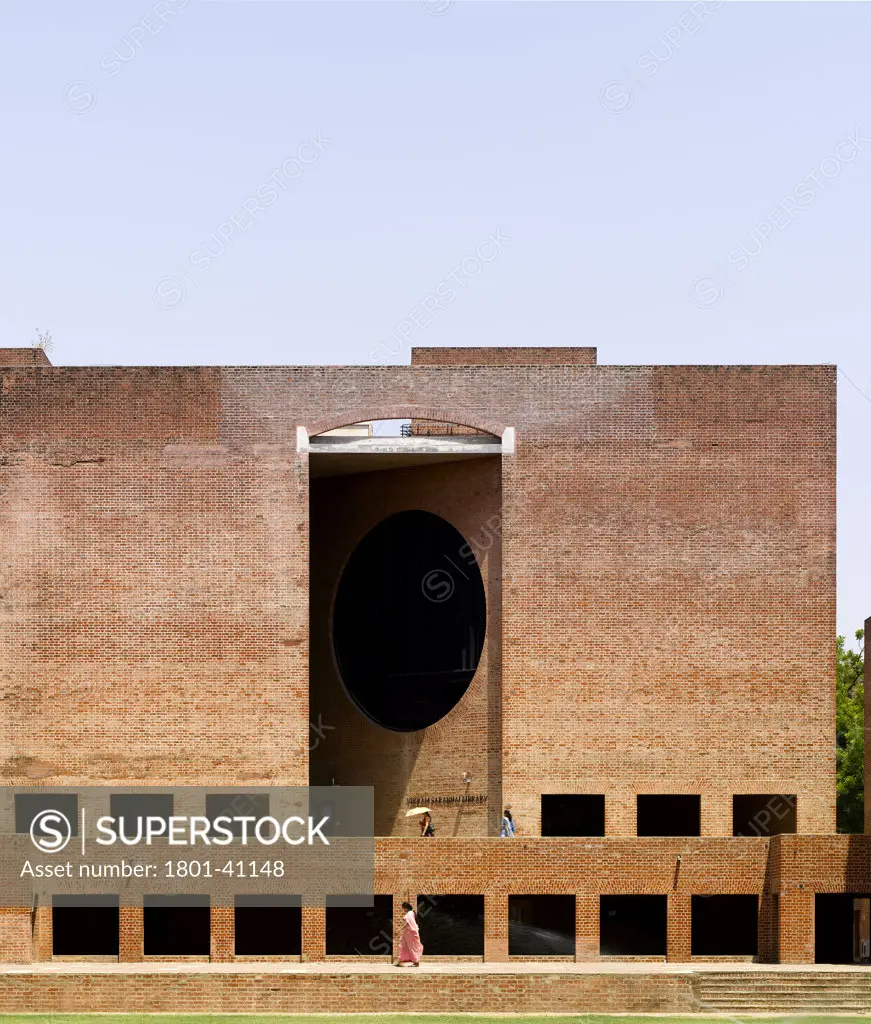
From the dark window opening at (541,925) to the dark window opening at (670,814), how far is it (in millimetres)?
3714

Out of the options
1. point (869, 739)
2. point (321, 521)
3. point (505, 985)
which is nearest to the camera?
point (505, 985)

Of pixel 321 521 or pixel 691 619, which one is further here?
pixel 321 521

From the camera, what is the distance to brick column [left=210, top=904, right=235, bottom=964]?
36.9m

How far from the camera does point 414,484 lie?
137 ft

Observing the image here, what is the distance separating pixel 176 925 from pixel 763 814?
42.7ft

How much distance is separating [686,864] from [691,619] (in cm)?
529

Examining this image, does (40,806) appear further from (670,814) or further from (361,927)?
(670,814)

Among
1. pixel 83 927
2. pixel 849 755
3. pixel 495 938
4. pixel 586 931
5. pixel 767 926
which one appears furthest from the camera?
pixel 849 755

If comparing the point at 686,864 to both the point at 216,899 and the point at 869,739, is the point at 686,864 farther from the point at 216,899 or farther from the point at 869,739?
the point at 216,899

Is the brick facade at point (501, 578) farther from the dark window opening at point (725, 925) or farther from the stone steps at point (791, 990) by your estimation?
the stone steps at point (791, 990)

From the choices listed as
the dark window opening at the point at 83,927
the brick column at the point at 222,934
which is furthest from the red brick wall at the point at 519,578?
the brick column at the point at 222,934

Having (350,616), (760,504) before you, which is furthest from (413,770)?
(760,504)

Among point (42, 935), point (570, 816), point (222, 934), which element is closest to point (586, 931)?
point (570, 816)

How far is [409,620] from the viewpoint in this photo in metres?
41.7
